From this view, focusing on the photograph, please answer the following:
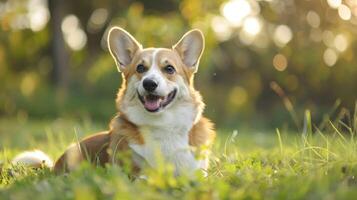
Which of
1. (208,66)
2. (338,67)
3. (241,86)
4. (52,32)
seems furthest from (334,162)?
(52,32)

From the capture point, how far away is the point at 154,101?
4641 mm

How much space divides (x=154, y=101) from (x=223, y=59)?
45.4 feet

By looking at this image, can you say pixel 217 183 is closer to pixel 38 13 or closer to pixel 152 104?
pixel 152 104

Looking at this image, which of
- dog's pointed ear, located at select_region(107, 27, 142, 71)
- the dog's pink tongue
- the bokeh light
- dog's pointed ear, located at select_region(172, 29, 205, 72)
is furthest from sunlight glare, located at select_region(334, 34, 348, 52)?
the dog's pink tongue

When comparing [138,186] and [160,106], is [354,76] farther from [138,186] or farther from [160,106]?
[138,186]

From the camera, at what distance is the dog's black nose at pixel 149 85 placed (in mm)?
4527

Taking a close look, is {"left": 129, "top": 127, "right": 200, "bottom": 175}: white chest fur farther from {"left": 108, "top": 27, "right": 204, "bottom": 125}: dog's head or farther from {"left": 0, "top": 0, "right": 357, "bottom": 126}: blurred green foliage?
{"left": 0, "top": 0, "right": 357, "bottom": 126}: blurred green foliage

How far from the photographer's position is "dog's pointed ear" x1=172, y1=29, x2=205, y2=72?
5195 millimetres

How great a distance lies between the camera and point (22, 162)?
4.83 meters

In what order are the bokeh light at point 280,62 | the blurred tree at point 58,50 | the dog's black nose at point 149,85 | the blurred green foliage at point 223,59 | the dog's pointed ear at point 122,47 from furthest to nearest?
the blurred tree at point 58,50 < the bokeh light at point 280,62 < the blurred green foliage at point 223,59 < the dog's pointed ear at point 122,47 < the dog's black nose at point 149,85

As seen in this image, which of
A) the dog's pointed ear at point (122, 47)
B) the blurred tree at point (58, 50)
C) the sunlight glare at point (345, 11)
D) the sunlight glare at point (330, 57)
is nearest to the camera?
the dog's pointed ear at point (122, 47)

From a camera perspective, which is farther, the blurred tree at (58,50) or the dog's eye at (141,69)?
the blurred tree at (58,50)

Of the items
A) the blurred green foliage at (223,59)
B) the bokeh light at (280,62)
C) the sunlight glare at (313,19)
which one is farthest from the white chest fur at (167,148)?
the sunlight glare at (313,19)

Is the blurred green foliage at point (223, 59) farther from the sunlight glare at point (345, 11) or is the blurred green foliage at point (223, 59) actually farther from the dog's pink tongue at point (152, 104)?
the dog's pink tongue at point (152, 104)
